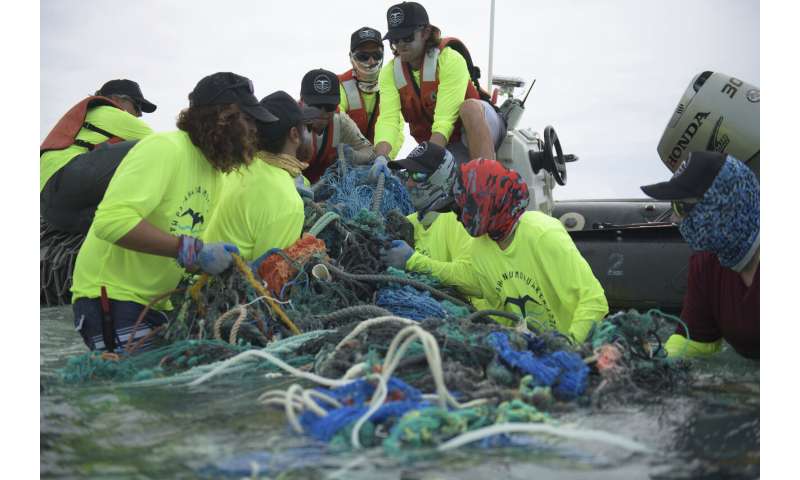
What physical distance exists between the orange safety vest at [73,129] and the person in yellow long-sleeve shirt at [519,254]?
245cm

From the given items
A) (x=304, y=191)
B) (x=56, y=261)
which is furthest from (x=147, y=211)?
(x=56, y=261)

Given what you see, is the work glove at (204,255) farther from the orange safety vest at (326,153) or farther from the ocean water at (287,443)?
the orange safety vest at (326,153)

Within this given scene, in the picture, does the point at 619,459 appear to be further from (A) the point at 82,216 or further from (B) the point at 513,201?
(A) the point at 82,216

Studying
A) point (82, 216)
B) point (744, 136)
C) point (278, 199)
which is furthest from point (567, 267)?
point (82, 216)

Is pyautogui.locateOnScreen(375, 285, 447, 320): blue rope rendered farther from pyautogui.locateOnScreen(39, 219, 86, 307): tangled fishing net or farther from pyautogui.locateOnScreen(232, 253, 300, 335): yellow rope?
pyautogui.locateOnScreen(39, 219, 86, 307): tangled fishing net

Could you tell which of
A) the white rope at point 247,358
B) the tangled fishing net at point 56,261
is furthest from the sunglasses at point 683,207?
the tangled fishing net at point 56,261

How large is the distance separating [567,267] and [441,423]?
1.70 m

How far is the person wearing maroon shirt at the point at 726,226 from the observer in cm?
343

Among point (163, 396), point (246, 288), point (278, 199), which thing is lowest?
point (163, 396)

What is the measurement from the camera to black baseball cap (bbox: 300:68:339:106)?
6.43 metres

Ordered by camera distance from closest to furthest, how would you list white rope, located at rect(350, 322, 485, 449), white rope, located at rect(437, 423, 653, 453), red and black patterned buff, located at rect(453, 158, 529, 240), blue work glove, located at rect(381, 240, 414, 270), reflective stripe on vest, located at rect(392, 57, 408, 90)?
white rope, located at rect(437, 423, 653, 453), white rope, located at rect(350, 322, 485, 449), red and black patterned buff, located at rect(453, 158, 529, 240), blue work glove, located at rect(381, 240, 414, 270), reflective stripe on vest, located at rect(392, 57, 408, 90)

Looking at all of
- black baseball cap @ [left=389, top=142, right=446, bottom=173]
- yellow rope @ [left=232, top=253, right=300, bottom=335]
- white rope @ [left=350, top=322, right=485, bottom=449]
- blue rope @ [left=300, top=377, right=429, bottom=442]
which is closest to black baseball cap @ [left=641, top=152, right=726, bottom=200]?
white rope @ [left=350, top=322, right=485, bottom=449]

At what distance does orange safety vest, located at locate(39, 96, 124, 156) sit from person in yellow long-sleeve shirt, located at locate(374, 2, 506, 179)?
1886mm

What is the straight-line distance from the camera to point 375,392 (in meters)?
2.84
